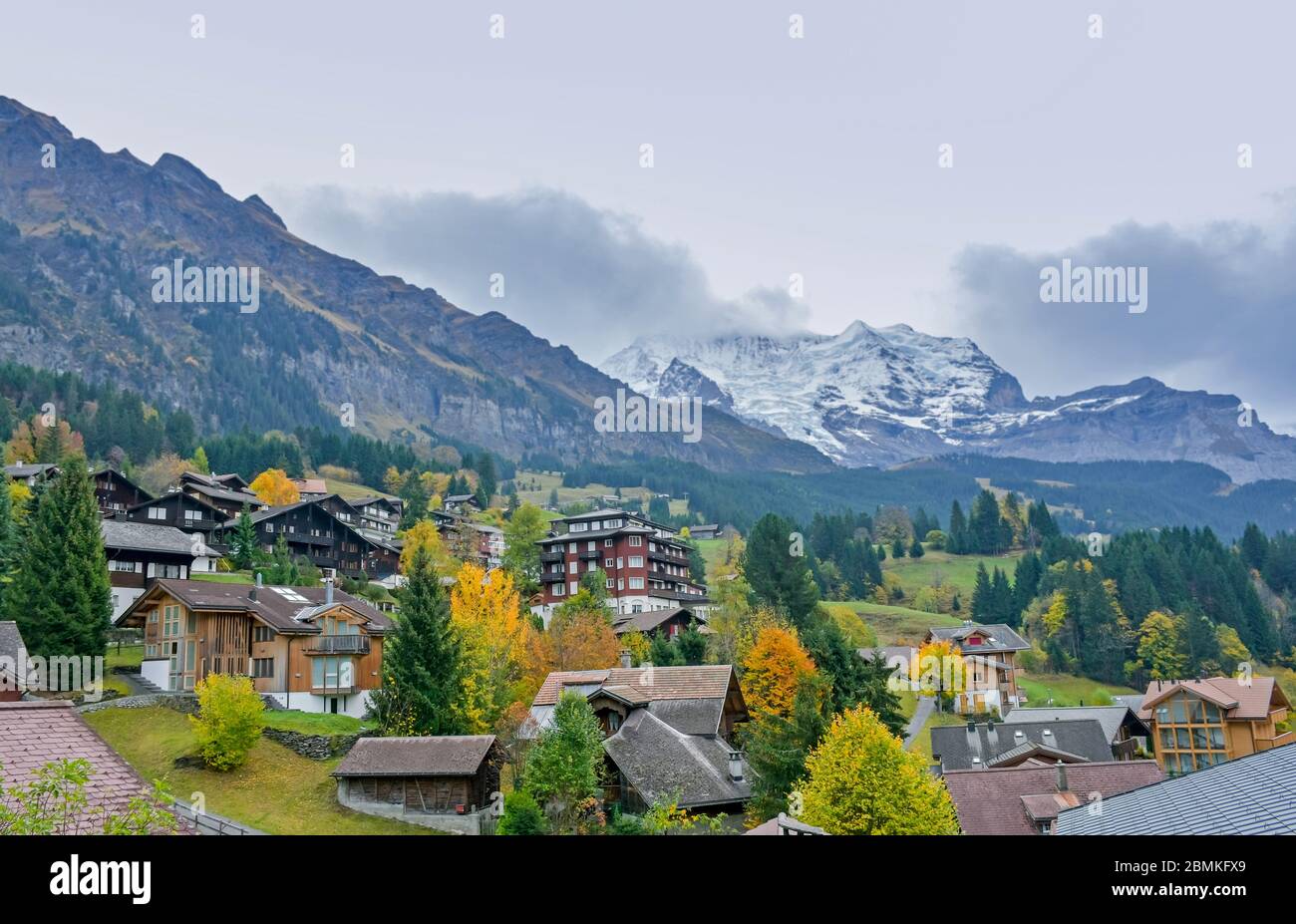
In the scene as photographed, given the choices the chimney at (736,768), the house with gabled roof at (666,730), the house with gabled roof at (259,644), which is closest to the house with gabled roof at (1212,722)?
the house with gabled roof at (666,730)

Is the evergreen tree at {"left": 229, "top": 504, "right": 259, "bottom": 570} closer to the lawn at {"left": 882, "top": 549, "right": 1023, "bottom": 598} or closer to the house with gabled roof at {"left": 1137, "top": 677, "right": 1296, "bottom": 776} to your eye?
the house with gabled roof at {"left": 1137, "top": 677, "right": 1296, "bottom": 776}

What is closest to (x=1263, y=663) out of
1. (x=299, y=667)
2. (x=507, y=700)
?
(x=507, y=700)

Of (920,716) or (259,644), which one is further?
(920,716)

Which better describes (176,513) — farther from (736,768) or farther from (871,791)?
(871,791)

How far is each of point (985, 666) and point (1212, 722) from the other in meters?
26.1

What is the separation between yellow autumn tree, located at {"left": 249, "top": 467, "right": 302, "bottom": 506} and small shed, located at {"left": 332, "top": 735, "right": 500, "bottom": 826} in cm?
8766

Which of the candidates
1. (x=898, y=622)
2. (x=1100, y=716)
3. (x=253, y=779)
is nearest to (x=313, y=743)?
(x=253, y=779)

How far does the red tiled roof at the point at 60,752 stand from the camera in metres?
13.8

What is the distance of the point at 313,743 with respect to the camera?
165 ft

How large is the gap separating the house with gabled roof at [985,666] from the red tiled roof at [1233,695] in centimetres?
1588

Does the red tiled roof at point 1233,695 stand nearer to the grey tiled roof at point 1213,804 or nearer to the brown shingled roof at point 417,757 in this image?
the brown shingled roof at point 417,757
